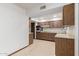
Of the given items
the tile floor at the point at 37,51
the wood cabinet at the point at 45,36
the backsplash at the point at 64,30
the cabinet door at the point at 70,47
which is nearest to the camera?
the cabinet door at the point at 70,47

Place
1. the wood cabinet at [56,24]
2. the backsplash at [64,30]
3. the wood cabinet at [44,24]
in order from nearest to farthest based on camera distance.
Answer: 1. the backsplash at [64,30]
2. the wood cabinet at [56,24]
3. the wood cabinet at [44,24]

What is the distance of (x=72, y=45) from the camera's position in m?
3.00

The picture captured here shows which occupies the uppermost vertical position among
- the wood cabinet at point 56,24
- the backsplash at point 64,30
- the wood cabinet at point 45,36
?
the wood cabinet at point 56,24

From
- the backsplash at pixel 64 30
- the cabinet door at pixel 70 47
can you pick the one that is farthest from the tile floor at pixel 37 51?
the cabinet door at pixel 70 47

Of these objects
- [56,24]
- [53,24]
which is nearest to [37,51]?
[56,24]

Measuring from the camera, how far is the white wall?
3689 mm

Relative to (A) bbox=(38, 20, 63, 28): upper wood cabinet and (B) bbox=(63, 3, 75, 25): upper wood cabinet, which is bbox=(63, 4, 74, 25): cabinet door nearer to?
(B) bbox=(63, 3, 75, 25): upper wood cabinet

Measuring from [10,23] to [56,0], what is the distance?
216 cm

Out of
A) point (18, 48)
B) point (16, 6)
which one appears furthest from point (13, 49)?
point (16, 6)

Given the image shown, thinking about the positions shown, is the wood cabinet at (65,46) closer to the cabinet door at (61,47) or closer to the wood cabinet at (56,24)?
the cabinet door at (61,47)

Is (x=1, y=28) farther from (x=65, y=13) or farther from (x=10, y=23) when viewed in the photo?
(x=65, y=13)

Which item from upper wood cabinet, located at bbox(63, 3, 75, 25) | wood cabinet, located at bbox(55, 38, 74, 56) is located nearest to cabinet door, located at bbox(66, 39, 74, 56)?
wood cabinet, located at bbox(55, 38, 74, 56)

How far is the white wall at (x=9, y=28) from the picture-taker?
145 inches

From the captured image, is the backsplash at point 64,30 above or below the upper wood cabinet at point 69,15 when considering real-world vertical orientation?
below
